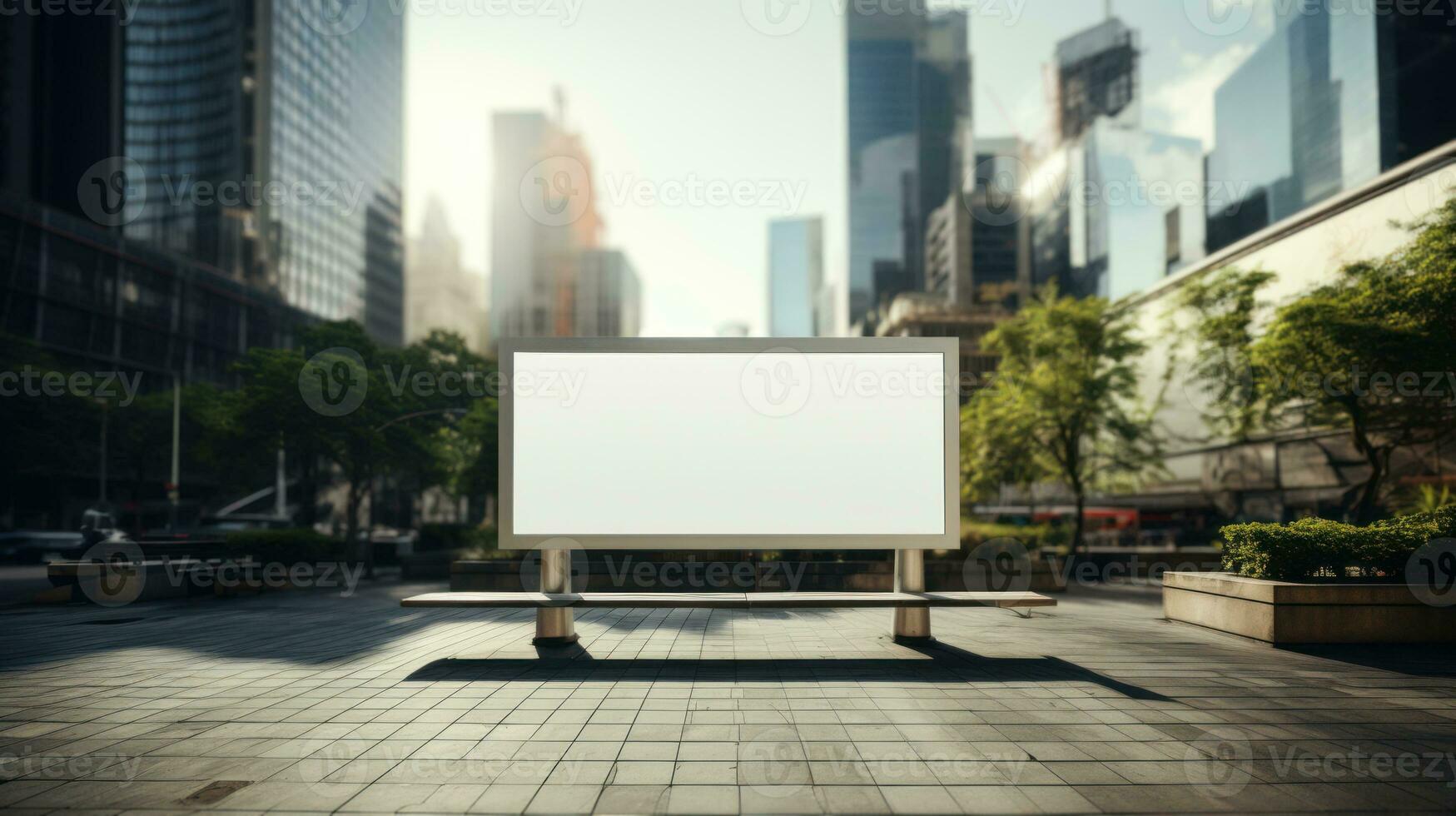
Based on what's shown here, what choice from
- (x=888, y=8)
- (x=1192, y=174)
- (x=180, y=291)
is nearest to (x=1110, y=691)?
(x=180, y=291)

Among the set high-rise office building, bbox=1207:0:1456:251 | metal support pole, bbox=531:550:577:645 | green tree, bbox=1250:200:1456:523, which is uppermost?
high-rise office building, bbox=1207:0:1456:251

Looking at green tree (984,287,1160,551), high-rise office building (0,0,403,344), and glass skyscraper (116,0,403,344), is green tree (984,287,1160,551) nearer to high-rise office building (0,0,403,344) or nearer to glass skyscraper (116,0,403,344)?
high-rise office building (0,0,403,344)

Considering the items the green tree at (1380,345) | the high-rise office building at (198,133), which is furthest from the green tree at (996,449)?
the high-rise office building at (198,133)

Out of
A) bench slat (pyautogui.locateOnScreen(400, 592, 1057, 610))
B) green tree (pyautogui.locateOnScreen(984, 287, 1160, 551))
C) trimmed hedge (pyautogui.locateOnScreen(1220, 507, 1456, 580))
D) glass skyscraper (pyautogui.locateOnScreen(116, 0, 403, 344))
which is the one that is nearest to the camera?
bench slat (pyautogui.locateOnScreen(400, 592, 1057, 610))

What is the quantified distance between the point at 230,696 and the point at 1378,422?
95.2 feet

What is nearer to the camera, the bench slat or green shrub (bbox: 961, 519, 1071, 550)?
the bench slat

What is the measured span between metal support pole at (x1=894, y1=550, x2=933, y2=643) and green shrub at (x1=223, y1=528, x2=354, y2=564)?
17.3 m

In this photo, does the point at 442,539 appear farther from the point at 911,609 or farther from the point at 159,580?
the point at 911,609

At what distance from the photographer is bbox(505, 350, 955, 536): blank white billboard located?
1008 centimetres

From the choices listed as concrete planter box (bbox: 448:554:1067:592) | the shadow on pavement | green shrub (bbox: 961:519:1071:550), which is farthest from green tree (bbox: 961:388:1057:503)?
the shadow on pavement

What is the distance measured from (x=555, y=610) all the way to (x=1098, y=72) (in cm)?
18493

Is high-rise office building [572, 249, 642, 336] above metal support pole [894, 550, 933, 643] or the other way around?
above

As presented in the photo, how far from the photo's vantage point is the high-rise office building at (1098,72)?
511 ft

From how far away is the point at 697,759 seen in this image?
5.75 m
